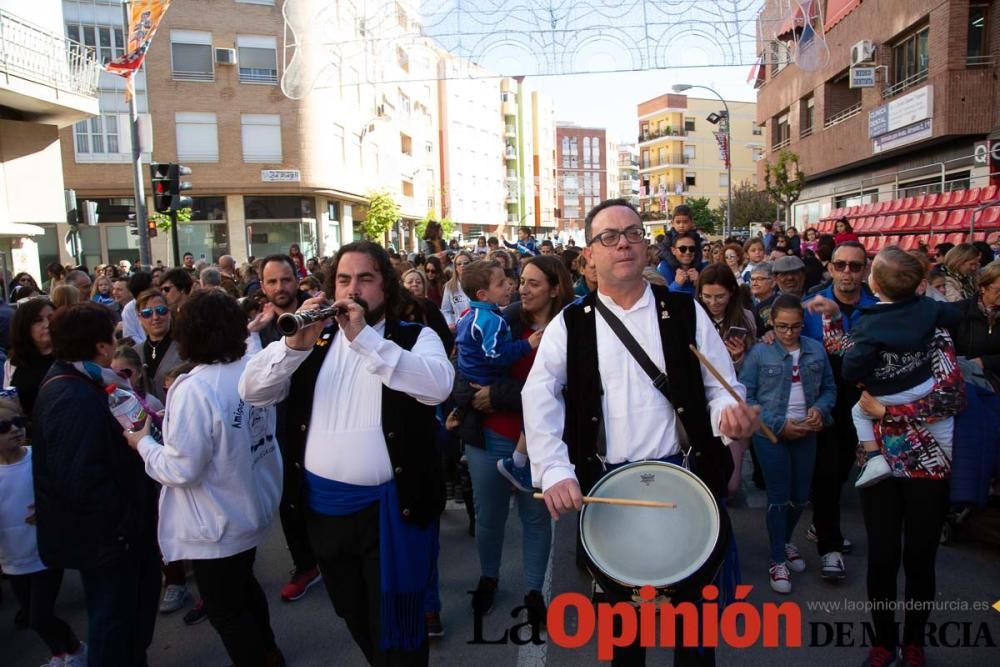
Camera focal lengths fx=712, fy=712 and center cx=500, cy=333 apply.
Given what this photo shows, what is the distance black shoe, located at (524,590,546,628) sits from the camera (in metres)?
3.98

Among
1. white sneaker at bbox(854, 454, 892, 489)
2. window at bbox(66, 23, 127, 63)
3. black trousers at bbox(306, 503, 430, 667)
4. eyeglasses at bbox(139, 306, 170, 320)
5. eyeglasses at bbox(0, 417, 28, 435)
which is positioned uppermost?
window at bbox(66, 23, 127, 63)

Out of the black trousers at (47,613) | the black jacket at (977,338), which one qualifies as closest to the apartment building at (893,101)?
the black jacket at (977,338)

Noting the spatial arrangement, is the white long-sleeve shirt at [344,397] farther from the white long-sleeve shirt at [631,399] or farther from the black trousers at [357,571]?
the white long-sleeve shirt at [631,399]

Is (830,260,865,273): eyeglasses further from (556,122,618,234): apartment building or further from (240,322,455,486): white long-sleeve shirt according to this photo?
(556,122,618,234): apartment building

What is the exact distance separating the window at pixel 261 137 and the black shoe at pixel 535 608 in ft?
98.1

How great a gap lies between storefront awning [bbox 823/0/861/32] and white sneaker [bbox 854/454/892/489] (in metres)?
26.4

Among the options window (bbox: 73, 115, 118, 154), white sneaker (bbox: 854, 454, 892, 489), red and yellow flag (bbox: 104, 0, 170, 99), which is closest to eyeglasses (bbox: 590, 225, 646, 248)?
white sneaker (bbox: 854, 454, 892, 489)

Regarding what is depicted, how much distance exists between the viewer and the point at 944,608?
157 inches

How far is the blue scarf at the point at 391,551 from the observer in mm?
2779

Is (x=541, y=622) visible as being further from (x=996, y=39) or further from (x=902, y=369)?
(x=996, y=39)

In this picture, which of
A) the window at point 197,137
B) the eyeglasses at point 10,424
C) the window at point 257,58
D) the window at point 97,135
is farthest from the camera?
the window at point 257,58

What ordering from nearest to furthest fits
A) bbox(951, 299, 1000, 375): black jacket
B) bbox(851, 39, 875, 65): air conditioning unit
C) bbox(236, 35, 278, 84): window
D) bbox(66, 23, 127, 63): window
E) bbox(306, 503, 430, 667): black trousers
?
bbox(306, 503, 430, 667): black trousers < bbox(951, 299, 1000, 375): black jacket < bbox(851, 39, 875, 65): air conditioning unit < bbox(66, 23, 127, 63): window < bbox(236, 35, 278, 84): window

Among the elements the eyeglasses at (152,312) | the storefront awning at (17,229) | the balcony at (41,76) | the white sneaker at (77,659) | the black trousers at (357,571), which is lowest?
the white sneaker at (77,659)

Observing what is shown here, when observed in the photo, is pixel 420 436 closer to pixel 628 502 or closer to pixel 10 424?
pixel 628 502
